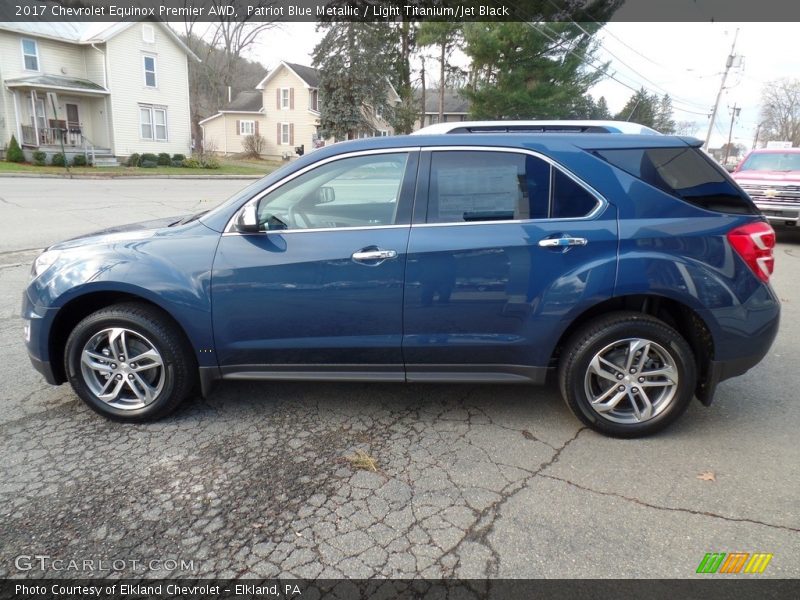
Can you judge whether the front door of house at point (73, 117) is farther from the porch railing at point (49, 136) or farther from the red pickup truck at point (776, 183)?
the red pickup truck at point (776, 183)

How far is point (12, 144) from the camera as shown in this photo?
27641 millimetres

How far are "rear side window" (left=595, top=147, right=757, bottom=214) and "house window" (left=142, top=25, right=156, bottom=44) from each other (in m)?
35.6

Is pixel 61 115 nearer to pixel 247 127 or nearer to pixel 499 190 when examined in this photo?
pixel 247 127

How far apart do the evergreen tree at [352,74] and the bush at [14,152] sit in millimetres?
16991

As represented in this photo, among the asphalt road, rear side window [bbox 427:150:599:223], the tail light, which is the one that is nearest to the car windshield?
the asphalt road

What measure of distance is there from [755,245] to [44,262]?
441 centimetres

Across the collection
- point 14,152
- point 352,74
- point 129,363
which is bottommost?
point 129,363

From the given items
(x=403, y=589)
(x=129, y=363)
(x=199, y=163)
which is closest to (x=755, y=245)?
(x=403, y=589)

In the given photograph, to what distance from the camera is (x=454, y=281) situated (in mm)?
3359

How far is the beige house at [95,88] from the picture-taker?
95.1ft

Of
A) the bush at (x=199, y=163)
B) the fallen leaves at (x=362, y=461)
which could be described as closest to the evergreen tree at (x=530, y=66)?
the bush at (x=199, y=163)

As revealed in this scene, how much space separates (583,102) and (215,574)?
35757 millimetres

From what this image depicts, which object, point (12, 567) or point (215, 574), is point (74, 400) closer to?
point (12, 567)

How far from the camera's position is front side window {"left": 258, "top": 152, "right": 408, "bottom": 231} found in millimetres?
3516
